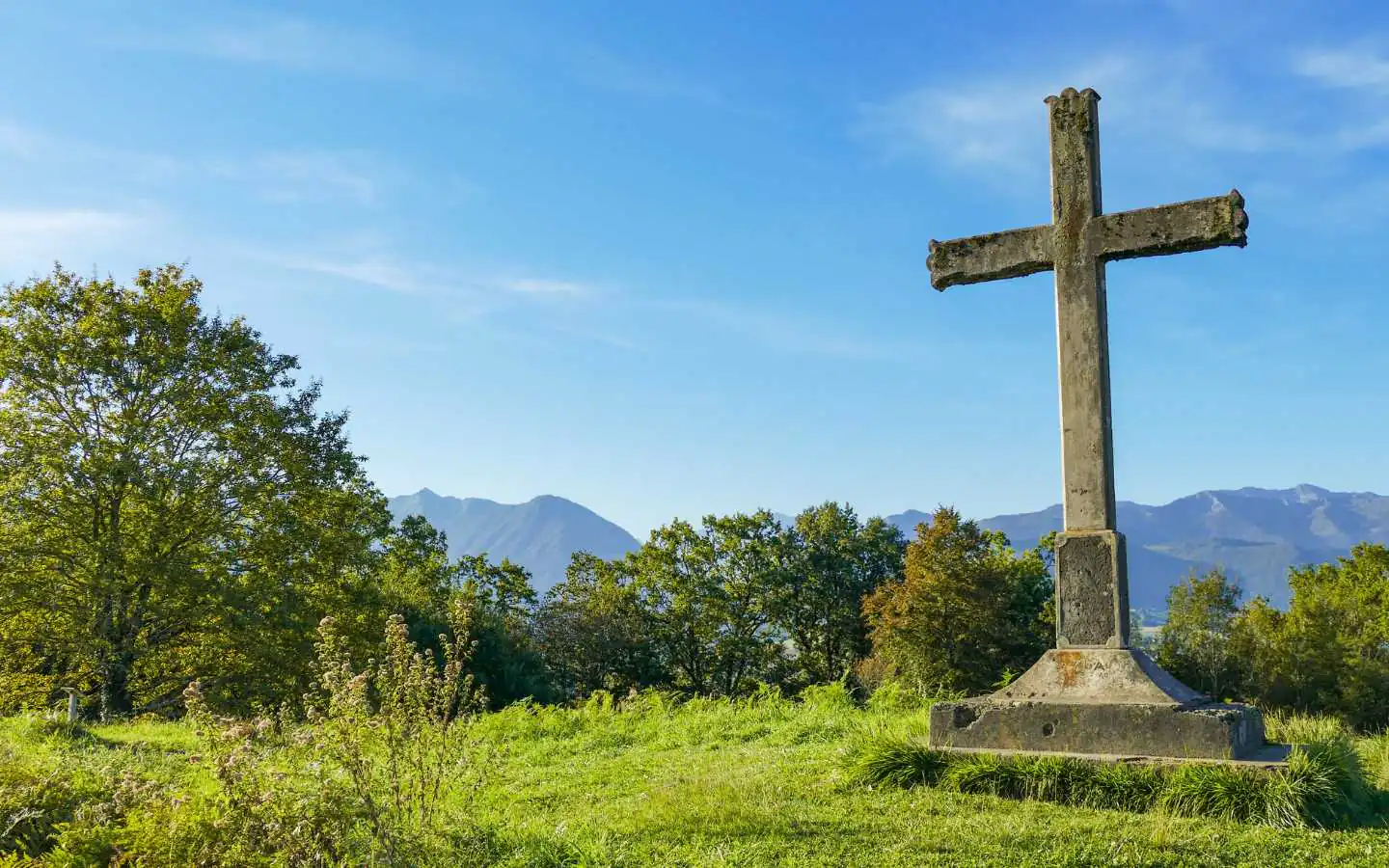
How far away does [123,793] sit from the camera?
20.9ft

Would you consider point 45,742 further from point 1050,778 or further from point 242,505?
point 242,505

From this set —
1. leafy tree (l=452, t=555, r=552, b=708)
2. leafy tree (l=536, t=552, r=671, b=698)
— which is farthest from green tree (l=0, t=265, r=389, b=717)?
leafy tree (l=536, t=552, r=671, b=698)

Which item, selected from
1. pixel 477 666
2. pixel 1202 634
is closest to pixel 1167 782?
pixel 477 666

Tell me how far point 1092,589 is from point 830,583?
3355cm

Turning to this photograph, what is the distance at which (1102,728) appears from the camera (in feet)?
24.1

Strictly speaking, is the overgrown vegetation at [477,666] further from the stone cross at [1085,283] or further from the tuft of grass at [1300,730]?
the stone cross at [1085,283]

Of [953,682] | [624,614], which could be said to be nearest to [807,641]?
[624,614]

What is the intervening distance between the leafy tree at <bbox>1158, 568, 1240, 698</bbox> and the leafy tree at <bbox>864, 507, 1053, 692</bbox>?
4978 millimetres

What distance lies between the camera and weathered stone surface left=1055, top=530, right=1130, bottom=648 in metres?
7.81

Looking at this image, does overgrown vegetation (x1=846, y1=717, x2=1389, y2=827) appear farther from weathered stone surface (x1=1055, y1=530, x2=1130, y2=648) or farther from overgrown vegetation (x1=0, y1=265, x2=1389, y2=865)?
weathered stone surface (x1=1055, y1=530, x2=1130, y2=648)

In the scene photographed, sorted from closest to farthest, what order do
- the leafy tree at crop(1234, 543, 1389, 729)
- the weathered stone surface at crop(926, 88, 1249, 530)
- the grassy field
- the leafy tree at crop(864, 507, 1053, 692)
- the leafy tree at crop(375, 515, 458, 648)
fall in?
the grassy field → the weathered stone surface at crop(926, 88, 1249, 530) → the leafy tree at crop(375, 515, 458, 648) → the leafy tree at crop(864, 507, 1053, 692) → the leafy tree at crop(1234, 543, 1389, 729)

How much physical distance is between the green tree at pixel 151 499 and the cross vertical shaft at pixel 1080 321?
18.5 metres

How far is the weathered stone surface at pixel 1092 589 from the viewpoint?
7.81 meters

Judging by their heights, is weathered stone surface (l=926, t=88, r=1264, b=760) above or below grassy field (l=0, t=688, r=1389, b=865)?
above
